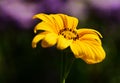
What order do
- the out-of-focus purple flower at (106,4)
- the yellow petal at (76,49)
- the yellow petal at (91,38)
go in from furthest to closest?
the out-of-focus purple flower at (106,4)
the yellow petal at (91,38)
the yellow petal at (76,49)

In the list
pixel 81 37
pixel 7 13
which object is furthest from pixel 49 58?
pixel 81 37

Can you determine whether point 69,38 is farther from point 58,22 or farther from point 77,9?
point 77,9

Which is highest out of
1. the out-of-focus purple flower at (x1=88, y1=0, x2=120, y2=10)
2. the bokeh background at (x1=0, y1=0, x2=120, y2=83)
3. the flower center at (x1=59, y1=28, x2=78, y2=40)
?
the flower center at (x1=59, y1=28, x2=78, y2=40)

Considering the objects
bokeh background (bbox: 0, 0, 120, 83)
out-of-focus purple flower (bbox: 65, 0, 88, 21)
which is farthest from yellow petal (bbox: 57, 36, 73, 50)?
out-of-focus purple flower (bbox: 65, 0, 88, 21)

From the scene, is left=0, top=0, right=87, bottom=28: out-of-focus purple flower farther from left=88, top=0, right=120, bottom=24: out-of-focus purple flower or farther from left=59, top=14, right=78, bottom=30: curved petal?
left=59, top=14, right=78, bottom=30: curved petal

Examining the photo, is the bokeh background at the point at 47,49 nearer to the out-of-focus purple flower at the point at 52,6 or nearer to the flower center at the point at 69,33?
the out-of-focus purple flower at the point at 52,6

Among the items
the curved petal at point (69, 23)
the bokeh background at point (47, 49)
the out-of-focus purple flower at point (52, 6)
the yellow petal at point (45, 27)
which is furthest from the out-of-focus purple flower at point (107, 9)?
the yellow petal at point (45, 27)
